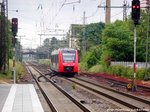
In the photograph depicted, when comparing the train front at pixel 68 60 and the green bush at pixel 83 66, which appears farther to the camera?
the green bush at pixel 83 66

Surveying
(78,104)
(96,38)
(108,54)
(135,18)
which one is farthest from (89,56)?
(78,104)

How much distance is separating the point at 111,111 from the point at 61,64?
35.6 meters

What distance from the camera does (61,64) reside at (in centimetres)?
5384

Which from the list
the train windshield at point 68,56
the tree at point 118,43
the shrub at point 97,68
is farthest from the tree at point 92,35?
the train windshield at point 68,56

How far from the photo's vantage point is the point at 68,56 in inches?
2146

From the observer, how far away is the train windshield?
178 feet

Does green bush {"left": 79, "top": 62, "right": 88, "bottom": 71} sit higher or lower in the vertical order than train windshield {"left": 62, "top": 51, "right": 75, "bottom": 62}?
lower

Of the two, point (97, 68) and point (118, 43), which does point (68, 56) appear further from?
point (97, 68)

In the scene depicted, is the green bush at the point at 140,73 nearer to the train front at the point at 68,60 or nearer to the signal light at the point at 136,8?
the train front at the point at 68,60

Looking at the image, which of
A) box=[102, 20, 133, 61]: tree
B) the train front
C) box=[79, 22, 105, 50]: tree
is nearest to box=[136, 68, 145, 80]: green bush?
the train front

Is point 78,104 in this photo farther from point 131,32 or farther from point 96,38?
point 96,38

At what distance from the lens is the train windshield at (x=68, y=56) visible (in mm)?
54125

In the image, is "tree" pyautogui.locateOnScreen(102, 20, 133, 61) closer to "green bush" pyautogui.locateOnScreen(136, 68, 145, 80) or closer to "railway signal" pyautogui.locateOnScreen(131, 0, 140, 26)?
"green bush" pyautogui.locateOnScreen(136, 68, 145, 80)

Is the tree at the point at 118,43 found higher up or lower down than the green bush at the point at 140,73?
higher up
